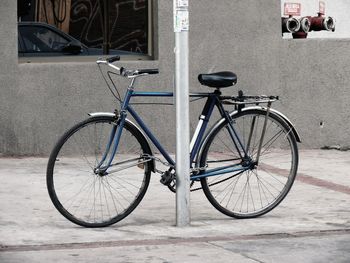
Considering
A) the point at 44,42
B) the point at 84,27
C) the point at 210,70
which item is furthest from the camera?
the point at 210,70

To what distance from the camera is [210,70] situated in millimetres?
11875

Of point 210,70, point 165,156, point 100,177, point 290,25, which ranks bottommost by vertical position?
point 100,177

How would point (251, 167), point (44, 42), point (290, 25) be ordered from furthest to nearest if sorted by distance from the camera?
1. point (290, 25)
2. point (44, 42)
3. point (251, 167)

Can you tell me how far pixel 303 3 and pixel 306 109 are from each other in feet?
5.52

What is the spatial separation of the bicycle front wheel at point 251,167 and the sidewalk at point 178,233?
139mm

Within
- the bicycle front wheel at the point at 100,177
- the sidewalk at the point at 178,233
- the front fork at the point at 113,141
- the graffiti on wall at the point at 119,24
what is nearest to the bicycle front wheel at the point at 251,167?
the sidewalk at the point at 178,233

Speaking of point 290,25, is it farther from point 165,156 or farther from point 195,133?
point 165,156

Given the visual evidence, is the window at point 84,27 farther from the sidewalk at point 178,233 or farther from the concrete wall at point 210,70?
the sidewalk at point 178,233

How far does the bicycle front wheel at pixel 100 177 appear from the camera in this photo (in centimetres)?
746

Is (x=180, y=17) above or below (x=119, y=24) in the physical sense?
above

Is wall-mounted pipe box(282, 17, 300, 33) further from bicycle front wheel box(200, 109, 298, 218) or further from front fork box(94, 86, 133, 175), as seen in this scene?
front fork box(94, 86, 133, 175)

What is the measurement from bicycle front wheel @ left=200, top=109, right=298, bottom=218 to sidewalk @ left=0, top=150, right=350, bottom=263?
0.14 m

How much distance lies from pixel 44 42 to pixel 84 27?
512 millimetres

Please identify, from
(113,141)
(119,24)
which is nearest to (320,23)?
(119,24)
